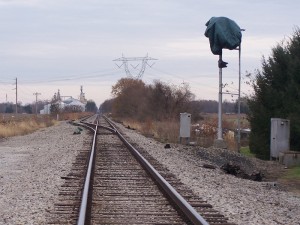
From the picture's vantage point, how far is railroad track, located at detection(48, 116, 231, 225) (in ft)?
30.1

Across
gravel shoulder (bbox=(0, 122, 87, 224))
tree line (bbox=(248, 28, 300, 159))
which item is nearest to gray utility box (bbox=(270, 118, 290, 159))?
tree line (bbox=(248, 28, 300, 159))

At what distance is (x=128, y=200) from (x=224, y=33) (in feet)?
56.4

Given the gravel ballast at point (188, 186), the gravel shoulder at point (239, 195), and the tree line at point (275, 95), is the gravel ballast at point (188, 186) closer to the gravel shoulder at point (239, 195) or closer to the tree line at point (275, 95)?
the gravel shoulder at point (239, 195)

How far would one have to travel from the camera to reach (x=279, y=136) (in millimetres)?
25797

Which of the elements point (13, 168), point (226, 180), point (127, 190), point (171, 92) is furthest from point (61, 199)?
point (171, 92)

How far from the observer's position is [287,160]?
23.9 meters

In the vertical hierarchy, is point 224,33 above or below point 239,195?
above

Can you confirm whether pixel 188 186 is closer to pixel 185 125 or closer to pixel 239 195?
pixel 239 195

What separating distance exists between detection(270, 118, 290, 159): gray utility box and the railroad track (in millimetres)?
9758

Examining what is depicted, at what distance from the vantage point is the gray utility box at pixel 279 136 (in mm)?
25500

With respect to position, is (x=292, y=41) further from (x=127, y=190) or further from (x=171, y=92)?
(x=171, y=92)

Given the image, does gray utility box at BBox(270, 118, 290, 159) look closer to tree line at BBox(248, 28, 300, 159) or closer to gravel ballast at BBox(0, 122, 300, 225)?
tree line at BBox(248, 28, 300, 159)

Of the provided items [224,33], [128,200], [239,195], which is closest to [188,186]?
[239,195]

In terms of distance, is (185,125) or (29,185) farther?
(185,125)
